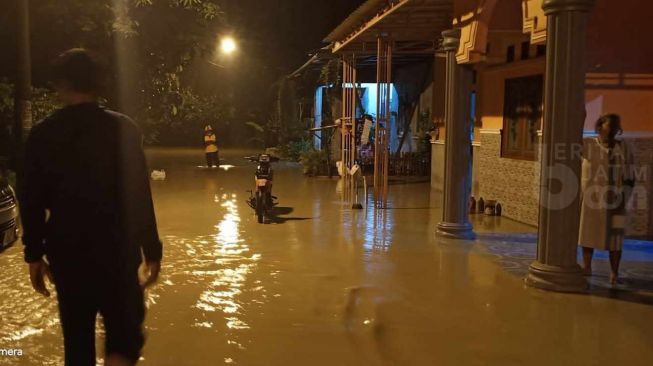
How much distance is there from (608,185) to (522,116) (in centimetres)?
415

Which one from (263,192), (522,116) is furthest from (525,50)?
(263,192)

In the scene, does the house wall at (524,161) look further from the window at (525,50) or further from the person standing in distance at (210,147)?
the person standing in distance at (210,147)

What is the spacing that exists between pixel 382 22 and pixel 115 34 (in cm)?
483

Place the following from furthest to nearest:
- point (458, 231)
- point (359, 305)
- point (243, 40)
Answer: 1. point (243, 40)
2. point (458, 231)
3. point (359, 305)

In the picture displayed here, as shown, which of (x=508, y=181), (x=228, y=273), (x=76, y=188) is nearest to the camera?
(x=76, y=188)

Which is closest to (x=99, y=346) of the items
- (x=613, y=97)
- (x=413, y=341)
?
(x=413, y=341)

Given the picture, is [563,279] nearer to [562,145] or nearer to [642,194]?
[562,145]

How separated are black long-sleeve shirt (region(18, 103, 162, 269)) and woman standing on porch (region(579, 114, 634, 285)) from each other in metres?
5.00

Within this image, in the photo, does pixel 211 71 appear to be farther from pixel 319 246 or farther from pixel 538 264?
pixel 538 264

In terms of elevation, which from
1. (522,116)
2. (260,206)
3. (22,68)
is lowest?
(260,206)

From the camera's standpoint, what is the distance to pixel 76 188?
10.1ft

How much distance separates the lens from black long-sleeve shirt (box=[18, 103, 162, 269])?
306 cm

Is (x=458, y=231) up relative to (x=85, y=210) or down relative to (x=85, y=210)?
down

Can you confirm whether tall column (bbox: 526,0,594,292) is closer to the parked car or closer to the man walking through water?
the man walking through water
